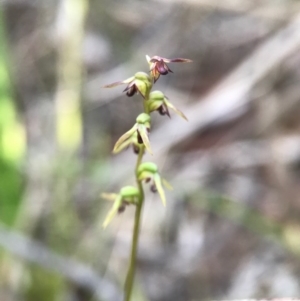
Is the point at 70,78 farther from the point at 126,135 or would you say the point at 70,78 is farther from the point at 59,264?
the point at 126,135

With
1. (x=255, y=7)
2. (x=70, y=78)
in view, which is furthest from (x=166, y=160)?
(x=255, y=7)

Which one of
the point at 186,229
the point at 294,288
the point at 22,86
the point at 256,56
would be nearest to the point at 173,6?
the point at 256,56

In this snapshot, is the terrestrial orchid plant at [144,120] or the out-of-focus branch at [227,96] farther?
the out-of-focus branch at [227,96]

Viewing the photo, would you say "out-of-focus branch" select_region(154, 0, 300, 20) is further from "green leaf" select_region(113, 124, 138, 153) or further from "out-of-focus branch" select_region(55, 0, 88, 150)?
"green leaf" select_region(113, 124, 138, 153)

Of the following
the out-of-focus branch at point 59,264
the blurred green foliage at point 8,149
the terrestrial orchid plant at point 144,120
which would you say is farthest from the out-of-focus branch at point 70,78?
the terrestrial orchid plant at point 144,120

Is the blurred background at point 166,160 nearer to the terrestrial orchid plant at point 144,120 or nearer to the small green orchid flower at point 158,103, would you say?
the terrestrial orchid plant at point 144,120

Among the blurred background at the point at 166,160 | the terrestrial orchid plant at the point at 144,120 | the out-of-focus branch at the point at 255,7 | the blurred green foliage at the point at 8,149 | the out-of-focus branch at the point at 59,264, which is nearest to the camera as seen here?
the terrestrial orchid plant at the point at 144,120

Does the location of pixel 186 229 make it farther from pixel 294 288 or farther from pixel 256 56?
pixel 256 56

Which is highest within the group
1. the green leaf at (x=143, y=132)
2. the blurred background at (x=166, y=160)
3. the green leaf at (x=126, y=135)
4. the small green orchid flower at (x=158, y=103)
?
the blurred background at (x=166, y=160)
